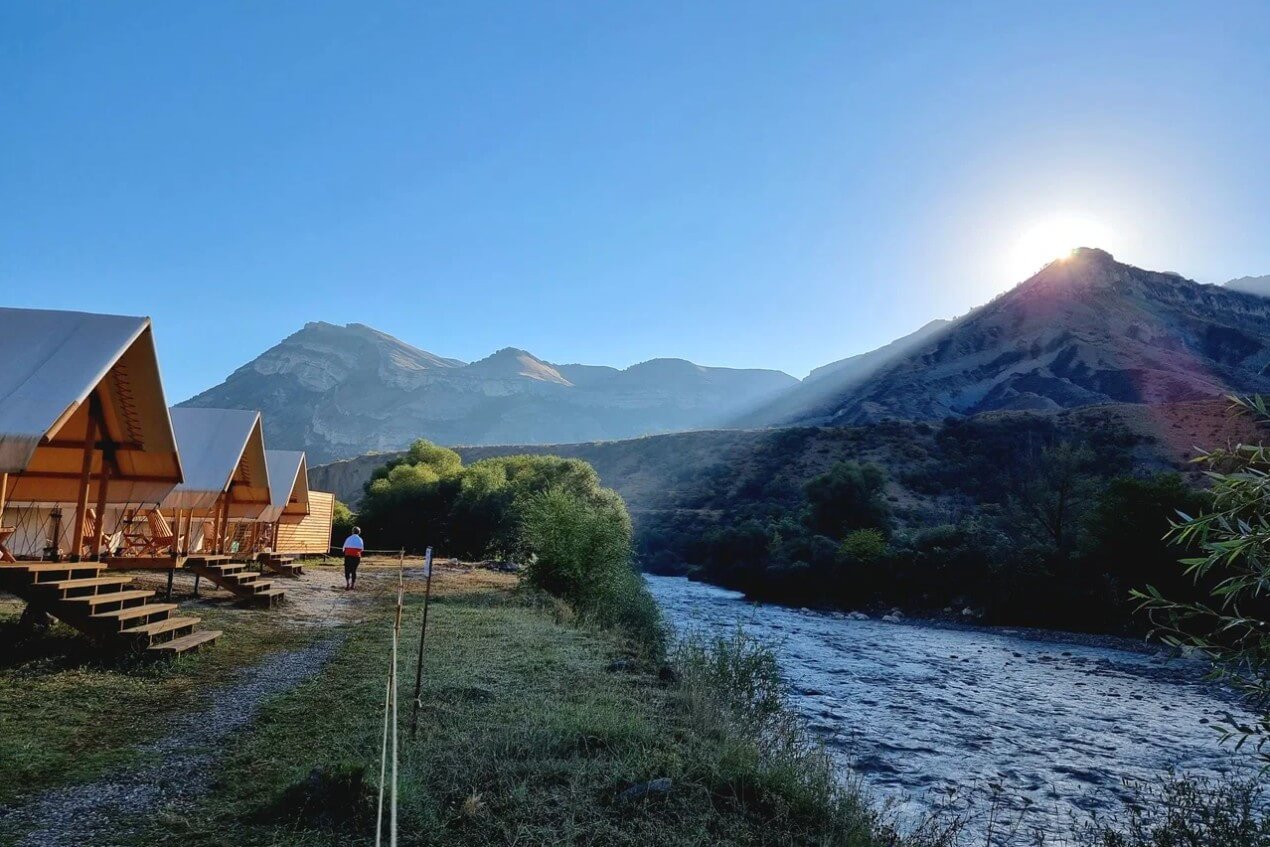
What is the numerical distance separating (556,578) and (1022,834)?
15.2 metres

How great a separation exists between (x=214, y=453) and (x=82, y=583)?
991 centimetres

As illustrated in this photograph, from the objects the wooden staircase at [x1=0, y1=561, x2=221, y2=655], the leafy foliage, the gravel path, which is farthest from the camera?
the leafy foliage

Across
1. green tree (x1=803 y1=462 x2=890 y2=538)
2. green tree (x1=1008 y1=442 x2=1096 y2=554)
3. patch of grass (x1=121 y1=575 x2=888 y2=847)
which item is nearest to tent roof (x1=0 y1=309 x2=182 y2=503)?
patch of grass (x1=121 y1=575 x2=888 y2=847)

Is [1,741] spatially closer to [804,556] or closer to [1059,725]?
[1059,725]

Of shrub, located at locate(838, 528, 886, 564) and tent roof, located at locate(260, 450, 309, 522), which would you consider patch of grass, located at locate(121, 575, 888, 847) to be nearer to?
tent roof, located at locate(260, 450, 309, 522)

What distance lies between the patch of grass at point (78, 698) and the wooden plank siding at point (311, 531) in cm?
2226

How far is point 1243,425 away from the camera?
1928 inches

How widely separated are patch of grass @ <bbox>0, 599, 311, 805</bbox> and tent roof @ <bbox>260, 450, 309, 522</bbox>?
14453 millimetres

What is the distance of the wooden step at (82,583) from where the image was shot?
28.3 ft

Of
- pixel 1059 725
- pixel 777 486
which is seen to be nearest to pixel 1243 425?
pixel 777 486

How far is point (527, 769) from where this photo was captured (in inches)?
230

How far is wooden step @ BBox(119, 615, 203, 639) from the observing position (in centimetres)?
899

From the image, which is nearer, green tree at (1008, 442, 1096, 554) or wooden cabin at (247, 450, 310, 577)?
wooden cabin at (247, 450, 310, 577)

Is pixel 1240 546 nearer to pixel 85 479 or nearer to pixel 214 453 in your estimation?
pixel 85 479
